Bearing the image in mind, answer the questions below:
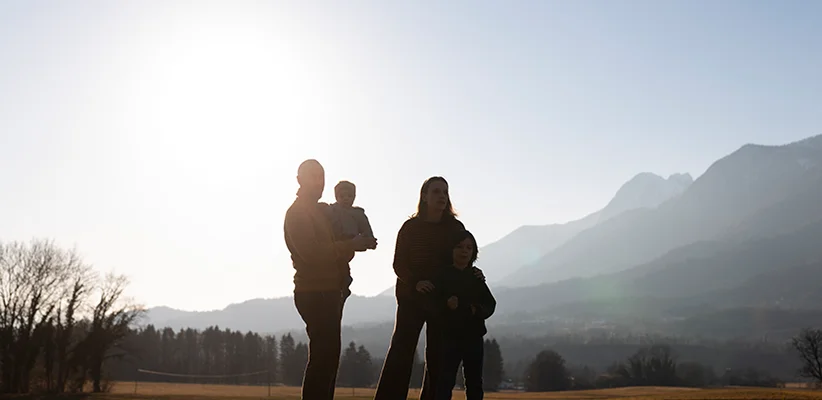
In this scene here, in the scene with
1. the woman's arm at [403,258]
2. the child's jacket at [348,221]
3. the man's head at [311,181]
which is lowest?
the woman's arm at [403,258]

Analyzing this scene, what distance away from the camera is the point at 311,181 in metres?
6.25

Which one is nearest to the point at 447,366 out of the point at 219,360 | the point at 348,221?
the point at 348,221

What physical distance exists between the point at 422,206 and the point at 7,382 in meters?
58.5

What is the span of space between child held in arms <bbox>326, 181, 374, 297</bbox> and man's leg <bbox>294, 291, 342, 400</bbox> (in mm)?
454

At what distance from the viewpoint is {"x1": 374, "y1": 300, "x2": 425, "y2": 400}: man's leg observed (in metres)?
6.69

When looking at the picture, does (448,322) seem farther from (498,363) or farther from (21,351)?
(498,363)

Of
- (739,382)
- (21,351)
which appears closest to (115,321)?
(21,351)

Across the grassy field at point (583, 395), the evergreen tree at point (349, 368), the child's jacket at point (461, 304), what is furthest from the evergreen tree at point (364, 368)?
the child's jacket at point (461, 304)

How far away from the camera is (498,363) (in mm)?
103938

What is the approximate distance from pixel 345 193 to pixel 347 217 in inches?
22.2

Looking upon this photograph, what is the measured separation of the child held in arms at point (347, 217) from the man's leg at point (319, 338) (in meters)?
0.45

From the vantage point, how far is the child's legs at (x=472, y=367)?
21.1 feet

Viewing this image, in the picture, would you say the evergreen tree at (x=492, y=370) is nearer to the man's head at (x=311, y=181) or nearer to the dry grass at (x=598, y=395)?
the dry grass at (x=598, y=395)

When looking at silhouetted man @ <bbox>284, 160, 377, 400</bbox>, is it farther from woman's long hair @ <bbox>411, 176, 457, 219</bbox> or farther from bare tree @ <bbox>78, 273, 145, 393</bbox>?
bare tree @ <bbox>78, 273, 145, 393</bbox>
